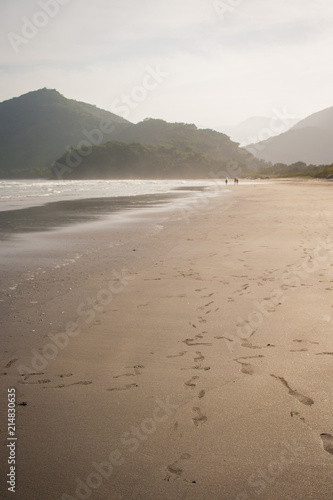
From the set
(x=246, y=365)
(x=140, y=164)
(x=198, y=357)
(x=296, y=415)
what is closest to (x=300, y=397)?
(x=296, y=415)

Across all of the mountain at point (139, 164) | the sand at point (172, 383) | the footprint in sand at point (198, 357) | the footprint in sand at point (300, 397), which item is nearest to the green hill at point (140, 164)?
the mountain at point (139, 164)

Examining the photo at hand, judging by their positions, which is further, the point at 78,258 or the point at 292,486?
the point at 78,258

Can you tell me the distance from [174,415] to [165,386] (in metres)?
0.41

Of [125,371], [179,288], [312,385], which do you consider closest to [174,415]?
[125,371]

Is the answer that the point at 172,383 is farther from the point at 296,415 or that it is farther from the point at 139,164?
the point at 139,164

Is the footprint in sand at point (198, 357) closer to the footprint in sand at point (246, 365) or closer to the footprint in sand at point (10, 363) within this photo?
the footprint in sand at point (246, 365)

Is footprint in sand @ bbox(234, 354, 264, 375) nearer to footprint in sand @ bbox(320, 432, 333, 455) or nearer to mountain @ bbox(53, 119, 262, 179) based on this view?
footprint in sand @ bbox(320, 432, 333, 455)

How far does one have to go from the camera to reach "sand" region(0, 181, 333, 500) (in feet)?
7.67

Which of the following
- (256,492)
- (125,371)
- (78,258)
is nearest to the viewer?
(256,492)

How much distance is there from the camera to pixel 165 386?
3.28 metres

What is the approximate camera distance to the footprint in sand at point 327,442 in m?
2.47

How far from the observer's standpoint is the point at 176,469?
2.36m

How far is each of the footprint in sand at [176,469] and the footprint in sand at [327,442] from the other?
0.96 m

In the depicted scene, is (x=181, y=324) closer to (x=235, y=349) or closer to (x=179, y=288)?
(x=235, y=349)
